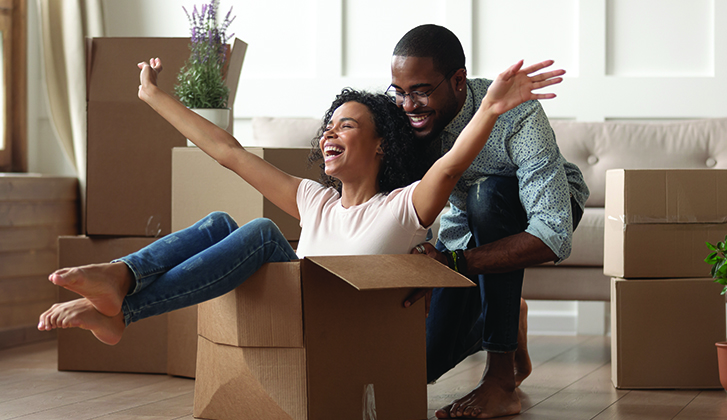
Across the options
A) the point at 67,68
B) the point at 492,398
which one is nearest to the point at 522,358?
the point at 492,398

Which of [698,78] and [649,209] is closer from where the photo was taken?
[649,209]

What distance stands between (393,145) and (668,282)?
0.82 metres

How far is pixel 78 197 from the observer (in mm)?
2965

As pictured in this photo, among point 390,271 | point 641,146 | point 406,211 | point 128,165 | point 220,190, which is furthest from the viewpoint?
point 641,146

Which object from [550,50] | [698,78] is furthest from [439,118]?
[698,78]

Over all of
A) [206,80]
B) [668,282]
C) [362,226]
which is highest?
[206,80]

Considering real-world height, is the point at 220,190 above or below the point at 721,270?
above

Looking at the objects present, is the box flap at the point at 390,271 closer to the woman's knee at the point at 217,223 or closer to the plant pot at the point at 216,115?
the woman's knee at the point at 217,223

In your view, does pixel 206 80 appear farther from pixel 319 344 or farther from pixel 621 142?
pixel 621 142

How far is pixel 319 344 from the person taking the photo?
1334 mm

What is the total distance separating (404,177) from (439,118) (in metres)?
0.15

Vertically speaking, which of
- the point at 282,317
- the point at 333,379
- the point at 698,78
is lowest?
the point at 333,379

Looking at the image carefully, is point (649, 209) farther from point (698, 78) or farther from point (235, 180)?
point (698, 78)

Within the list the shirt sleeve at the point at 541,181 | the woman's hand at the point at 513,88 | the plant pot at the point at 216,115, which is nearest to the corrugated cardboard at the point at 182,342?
the plant pot at the point at 216,115
